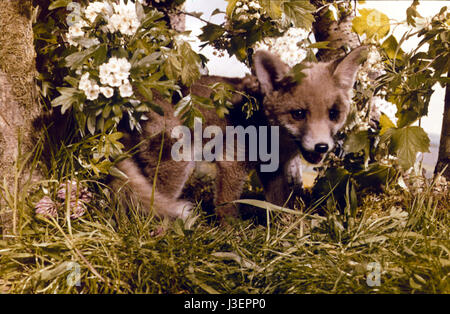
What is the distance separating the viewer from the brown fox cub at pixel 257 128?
7.07ft

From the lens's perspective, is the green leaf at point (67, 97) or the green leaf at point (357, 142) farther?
the green leaf at point (357, 142)

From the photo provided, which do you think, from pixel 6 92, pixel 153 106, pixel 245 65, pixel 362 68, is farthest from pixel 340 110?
pixel 6 92

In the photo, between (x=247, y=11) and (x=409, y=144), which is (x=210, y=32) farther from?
(x=409, y=144)

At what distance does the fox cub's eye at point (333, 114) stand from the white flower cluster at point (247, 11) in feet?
2.27

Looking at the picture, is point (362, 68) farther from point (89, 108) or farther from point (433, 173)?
point (89, 108)

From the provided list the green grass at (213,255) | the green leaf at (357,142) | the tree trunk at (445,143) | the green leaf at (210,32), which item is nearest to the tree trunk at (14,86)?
the green grass at (213,255)

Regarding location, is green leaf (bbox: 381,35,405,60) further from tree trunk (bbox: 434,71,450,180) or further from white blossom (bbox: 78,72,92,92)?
white blossom (bbox: 78,72,92,92)

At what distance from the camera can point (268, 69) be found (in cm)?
215

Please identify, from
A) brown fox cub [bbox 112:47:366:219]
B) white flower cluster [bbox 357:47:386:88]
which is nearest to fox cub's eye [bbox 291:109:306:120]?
brown fox cub [bbox 112:47:366:219]

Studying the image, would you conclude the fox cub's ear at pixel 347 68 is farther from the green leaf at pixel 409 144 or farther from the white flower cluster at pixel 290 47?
the green leaf at pixel 409 144

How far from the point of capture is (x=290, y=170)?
2.52m

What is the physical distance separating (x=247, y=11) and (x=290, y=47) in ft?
1.06

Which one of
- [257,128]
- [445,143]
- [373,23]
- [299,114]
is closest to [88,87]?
[257,128]
